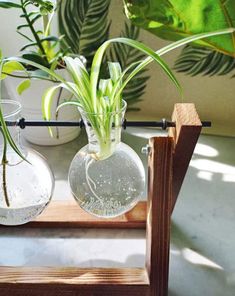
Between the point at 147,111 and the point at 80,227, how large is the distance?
1.29ft

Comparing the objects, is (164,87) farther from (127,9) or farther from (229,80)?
(127,9)

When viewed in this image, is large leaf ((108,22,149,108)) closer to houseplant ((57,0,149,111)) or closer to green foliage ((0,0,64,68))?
houseplant ((57,0,149,111))

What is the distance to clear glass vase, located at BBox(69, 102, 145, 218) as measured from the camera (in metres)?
0.50

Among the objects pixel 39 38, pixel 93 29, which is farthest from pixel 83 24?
pixel 39 38

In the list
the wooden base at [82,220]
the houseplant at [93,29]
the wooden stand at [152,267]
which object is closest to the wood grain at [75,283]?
the wooden stand at [152,267]

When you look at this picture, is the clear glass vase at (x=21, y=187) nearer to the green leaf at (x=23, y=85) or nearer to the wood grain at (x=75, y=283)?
the wood grain at (x=75, y=283)

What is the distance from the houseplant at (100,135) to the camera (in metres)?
0.46

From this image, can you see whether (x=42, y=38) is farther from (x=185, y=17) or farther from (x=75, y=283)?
(x=75, y=283)

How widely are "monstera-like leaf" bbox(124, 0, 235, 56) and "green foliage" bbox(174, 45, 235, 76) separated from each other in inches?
13.3

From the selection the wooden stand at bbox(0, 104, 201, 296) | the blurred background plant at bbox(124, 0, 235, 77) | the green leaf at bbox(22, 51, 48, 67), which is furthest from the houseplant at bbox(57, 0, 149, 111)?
the wooden stand at bbox(0, 104, 201, 296)

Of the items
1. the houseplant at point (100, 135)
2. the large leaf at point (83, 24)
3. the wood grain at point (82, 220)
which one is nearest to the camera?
the houseplant at point (100, 135)

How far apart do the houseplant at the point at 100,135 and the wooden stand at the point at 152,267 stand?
0.04 metres

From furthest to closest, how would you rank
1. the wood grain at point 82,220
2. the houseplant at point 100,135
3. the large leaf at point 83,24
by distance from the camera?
the large leaf at point 83,24 → the wood grain at point 82,220 → the houseplant at point 100,135

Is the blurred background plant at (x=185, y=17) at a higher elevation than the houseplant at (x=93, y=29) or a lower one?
higher
